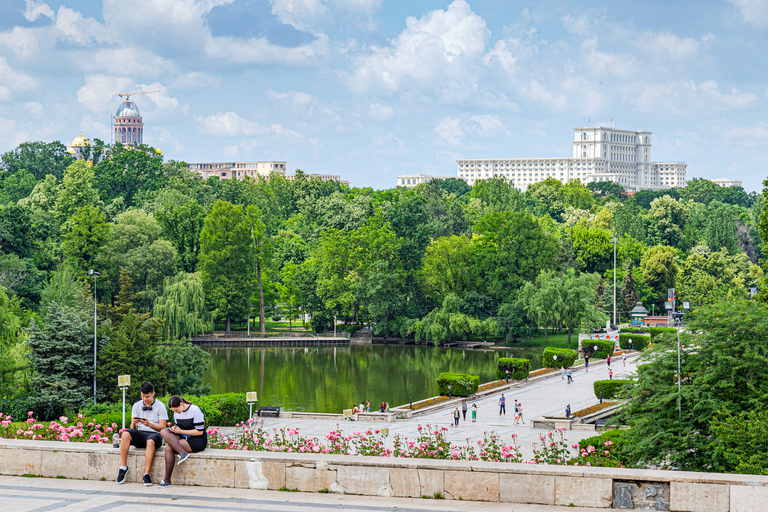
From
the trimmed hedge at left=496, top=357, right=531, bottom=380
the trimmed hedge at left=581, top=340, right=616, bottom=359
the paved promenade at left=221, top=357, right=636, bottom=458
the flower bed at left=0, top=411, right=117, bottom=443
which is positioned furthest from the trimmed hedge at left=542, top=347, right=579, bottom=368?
the flower bed at left=0, top=411, right=117, bottom=443

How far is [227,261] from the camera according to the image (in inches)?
3258

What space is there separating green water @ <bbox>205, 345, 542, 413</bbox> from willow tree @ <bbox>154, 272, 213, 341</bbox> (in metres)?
3.05

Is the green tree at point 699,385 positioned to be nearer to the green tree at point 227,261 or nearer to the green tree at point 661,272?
the green tree at point 227,261

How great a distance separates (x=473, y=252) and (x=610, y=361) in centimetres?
2236

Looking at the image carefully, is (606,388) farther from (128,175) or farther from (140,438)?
(128,175)

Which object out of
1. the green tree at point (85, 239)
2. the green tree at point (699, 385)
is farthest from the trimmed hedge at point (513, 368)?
the green tree at point (85, 239)

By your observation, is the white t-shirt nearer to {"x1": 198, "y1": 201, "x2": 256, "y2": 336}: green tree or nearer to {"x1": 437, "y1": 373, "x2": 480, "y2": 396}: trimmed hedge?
{"x1": 437, "y1": 373, "x2": 480, "y2": 396}: trimmed hedge

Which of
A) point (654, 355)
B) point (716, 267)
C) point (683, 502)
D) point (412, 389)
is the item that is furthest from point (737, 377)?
point (716, 267)

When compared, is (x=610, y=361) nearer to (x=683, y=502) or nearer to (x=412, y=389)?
(x=412, y=389)

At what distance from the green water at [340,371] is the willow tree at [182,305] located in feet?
10.0

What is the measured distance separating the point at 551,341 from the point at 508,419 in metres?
35.6

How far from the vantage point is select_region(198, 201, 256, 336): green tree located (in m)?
81.2

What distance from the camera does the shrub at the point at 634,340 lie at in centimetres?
7056

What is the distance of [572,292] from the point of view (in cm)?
7662
